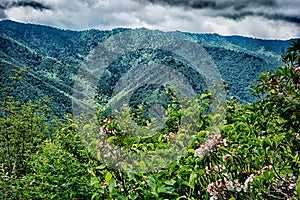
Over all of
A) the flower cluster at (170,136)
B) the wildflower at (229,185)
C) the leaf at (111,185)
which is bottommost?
the leaf at (111,185)

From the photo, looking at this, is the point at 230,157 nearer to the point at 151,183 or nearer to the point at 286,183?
the point at 286,183

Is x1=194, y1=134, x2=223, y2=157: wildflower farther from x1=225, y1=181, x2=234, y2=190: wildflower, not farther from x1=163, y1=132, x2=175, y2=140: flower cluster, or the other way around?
x1=163, y1=132, x2=175, y2=140: flower cluster

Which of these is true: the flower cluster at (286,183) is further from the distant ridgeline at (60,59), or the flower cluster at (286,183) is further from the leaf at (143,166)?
the distant ridgeline at (60,59)

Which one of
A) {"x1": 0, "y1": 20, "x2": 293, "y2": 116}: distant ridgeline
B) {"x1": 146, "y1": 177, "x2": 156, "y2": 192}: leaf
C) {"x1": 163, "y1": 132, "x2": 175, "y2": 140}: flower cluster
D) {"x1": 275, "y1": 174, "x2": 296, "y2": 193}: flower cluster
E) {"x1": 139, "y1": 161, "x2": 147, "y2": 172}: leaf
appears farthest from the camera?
{"x1": 0, "y1": 20, "x2": 293, "y2": 116}: distant ridgeline

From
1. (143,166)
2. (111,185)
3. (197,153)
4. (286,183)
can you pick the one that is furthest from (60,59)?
(286,183)

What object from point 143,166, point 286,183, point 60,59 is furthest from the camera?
point 60,59

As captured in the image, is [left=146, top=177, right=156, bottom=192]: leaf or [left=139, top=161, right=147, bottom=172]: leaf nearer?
[left=146, top=177, right=156, bottom=192]: leaf

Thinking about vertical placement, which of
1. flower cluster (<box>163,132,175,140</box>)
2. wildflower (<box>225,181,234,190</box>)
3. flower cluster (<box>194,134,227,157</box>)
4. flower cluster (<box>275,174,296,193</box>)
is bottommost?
flower cluster (<box>163,132,175,140</box>)

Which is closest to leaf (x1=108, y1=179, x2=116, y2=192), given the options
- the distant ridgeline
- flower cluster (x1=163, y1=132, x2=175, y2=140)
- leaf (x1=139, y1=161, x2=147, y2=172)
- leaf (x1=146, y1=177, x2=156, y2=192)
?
leaf (x1=146, y1=177, x2=156, y2=192)

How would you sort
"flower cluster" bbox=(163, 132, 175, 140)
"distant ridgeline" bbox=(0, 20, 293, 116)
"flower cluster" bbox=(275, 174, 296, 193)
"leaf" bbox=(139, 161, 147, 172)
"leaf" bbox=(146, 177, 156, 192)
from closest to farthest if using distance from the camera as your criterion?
"flower cluster" bbox=(275, 174, 296, 193)
"leaf" bbox=(146, 177, 156, 192)
"leaf" bbox=(139, 161, 147, 172)
"flower cluster" bbox=(163, 132, 175, 140)
"distant ridgeline" bbox=(0, 20, 293, 116)

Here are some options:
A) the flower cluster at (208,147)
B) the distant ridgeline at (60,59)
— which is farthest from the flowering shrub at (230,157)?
the distant ridgeline at (60,59)

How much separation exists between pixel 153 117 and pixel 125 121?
0.48 m

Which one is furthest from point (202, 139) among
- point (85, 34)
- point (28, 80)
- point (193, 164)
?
point (85, 34)

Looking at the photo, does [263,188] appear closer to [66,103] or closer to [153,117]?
[153,117]
